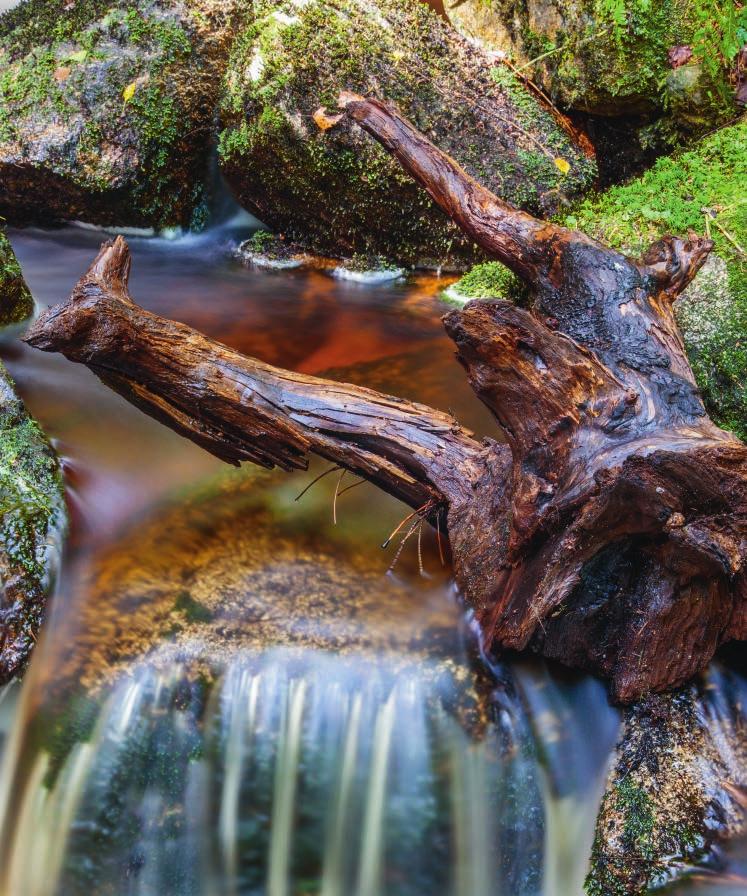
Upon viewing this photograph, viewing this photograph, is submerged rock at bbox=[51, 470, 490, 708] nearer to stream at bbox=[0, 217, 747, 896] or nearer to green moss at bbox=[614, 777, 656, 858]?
stream at bbox=[0, 217, 747, 896]

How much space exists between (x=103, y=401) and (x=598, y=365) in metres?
2.90

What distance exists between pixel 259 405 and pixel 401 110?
11.3 ft

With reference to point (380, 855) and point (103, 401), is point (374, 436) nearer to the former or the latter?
point (380, 855)

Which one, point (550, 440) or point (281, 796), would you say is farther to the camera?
point (281, 796)

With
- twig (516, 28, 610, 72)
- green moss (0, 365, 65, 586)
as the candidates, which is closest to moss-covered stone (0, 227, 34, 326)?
green moss (0, 365, 65, 586)

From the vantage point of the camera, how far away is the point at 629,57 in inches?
206

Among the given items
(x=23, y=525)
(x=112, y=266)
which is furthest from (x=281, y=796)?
(x=112, y=266)

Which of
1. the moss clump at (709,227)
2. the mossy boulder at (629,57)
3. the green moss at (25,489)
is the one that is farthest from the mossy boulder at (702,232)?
the green moss at (25,489)

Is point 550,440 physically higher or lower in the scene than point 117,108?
lower

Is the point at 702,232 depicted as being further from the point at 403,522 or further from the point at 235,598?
the point at 235,598

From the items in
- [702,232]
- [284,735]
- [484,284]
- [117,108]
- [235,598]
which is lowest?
[284,735]

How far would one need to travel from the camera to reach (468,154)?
219 inches

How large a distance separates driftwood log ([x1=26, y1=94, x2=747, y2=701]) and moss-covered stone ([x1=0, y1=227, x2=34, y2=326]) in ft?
6.31

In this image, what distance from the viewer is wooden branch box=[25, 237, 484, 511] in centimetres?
301
